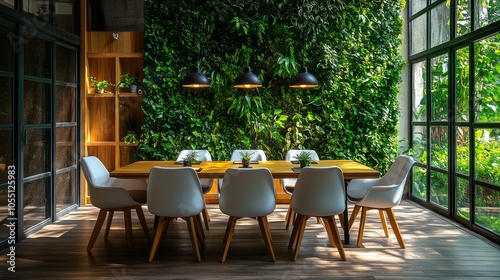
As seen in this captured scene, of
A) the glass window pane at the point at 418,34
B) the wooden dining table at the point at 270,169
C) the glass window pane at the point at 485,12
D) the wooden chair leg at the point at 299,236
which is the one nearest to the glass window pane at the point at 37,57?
the wooden dining table at the point at 270,169

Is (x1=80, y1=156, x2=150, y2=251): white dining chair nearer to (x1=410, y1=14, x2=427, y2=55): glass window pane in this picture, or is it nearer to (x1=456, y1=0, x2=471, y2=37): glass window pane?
(x1=456, y1=0, x2=471, y2=37): glass window pane

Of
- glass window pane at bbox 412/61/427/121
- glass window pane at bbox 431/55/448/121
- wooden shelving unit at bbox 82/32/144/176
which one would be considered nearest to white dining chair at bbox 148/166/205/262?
wooden shelving unit at bbox 82/32/144/176

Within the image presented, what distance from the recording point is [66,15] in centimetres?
579

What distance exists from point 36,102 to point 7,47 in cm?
82

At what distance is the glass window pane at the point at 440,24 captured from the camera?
5.68 meters

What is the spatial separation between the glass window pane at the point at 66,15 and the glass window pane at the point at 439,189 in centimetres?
527

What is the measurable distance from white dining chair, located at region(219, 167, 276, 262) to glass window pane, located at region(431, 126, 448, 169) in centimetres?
307

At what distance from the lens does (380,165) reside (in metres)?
6.72

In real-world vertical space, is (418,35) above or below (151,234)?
above

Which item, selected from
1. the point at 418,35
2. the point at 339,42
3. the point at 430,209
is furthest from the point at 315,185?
the point at 418,35

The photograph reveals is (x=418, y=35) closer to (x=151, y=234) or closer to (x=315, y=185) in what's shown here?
(x=315, y=185)

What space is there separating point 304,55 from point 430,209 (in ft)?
9.25

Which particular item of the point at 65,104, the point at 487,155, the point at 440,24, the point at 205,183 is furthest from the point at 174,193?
the point at 440,24

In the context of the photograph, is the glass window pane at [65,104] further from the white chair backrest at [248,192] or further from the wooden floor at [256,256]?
the white chair backrest at [248,192]
